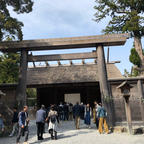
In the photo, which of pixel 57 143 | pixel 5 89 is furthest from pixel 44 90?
pixel 57 143

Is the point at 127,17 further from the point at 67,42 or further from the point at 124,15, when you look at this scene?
the point at 67,42

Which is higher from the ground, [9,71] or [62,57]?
[9,71]

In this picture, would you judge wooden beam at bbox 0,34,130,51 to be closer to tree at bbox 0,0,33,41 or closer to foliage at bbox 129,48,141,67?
tree at bbox 0,0,33,41

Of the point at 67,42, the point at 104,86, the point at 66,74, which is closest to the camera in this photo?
the point at 104,86

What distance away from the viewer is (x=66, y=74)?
52.7ft

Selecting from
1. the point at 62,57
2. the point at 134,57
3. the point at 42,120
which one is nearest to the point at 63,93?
the point at 134,57

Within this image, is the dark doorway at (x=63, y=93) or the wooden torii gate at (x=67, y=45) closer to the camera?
the wooden torii gate at (x=67, y=45)

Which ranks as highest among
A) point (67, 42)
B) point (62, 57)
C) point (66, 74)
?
point (67, 42)

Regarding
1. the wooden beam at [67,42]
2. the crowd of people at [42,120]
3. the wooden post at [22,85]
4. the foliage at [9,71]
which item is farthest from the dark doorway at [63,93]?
the wooden beam at [67,42]

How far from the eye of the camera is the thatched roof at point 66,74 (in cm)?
1471

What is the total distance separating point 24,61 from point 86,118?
16.2 ft

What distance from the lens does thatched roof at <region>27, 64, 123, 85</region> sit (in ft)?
48.3

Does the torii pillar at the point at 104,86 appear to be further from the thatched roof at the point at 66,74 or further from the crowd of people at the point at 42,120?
the thatched roof at the point at 66,74

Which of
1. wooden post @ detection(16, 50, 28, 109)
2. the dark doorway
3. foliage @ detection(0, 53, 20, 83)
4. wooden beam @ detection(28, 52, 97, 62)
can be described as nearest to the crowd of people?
wooden post @ detection(16, 50, 28, 109)
